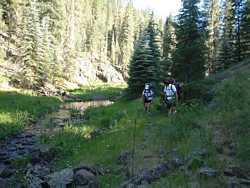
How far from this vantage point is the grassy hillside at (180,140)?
1133 cm

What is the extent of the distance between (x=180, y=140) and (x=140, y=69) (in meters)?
25.6

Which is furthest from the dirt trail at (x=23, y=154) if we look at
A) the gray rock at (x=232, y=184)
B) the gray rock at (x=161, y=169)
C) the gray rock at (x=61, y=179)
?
the gray rock at (x=232, y=184)

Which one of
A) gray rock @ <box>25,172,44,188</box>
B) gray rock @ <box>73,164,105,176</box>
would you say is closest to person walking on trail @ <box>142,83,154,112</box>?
gray rock @ <box>73,164,105,176</box>

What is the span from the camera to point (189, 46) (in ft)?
141

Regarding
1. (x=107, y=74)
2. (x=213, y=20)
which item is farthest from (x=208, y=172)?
(x=107, y=74)

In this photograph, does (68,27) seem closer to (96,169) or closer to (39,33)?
(39,33)

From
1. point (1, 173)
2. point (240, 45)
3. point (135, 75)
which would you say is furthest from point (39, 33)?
point (1, 173)

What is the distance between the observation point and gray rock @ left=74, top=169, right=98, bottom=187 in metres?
11.6

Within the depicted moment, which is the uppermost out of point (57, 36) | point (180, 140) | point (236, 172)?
point (57, 36)

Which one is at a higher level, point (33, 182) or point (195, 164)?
point (195, 164)

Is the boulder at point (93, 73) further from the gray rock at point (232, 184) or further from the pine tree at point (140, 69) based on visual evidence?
the gray rock at point (232, 184)

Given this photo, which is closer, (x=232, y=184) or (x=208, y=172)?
(x=232, y=184)

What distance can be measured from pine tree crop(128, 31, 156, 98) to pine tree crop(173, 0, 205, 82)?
4342mm

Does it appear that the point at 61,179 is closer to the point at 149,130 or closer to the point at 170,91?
the point at 149,130
